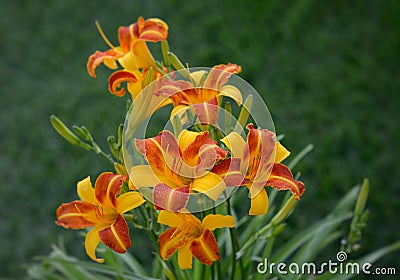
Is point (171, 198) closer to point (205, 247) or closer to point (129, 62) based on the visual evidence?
point (205, 247)

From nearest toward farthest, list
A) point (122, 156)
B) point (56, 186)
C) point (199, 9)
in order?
point (122, 156) < point (56, 186) < point (199, 9)

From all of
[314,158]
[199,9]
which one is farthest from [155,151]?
[199,9]

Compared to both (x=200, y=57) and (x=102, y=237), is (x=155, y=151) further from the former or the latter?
(x=200, y=57)

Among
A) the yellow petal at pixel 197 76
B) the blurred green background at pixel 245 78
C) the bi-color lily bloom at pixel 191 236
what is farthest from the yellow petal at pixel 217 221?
the blurred green background at pixel 245 78

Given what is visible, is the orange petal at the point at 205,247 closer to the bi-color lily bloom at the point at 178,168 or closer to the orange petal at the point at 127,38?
the bi-color lily bloom at the point at 178,168

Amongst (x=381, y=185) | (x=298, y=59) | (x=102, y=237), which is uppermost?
(x=298, y=59)

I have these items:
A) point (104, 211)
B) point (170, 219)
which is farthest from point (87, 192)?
point (170, 219)
